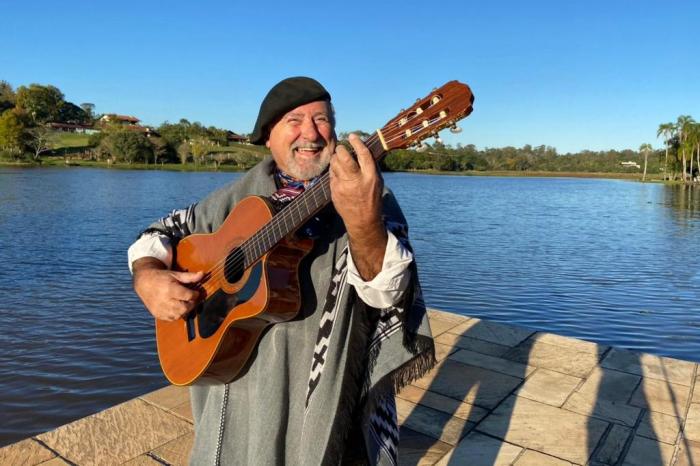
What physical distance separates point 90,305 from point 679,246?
57.7ft

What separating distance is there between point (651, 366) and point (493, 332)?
1.50m

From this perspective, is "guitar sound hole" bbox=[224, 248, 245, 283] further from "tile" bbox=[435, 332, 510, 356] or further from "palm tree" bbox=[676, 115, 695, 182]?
"palm tree" bbox=[676, 115, 695, 182]

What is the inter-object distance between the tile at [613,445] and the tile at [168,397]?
293 centimetres

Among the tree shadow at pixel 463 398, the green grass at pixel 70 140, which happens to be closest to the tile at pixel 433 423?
the tree shadow at pixel 463 398

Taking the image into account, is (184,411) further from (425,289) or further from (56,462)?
(425,289)

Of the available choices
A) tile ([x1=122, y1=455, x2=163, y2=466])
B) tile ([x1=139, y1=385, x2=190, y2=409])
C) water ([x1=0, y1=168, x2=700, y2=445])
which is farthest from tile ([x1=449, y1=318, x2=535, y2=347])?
tile ([x1=122, y1=455, x2=163, y2=466])

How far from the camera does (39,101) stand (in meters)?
109

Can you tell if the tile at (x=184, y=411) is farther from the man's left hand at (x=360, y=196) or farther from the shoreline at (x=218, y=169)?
the shoreline at (x=218, y=169)

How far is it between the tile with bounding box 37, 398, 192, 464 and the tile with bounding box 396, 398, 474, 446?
4.99 ft

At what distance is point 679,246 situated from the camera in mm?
17266

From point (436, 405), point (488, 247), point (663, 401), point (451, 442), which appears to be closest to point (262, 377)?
point (451, 442)

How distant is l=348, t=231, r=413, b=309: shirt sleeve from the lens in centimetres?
149

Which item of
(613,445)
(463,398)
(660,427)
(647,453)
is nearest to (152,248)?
(463,398)

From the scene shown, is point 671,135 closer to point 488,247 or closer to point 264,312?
point 488,247
